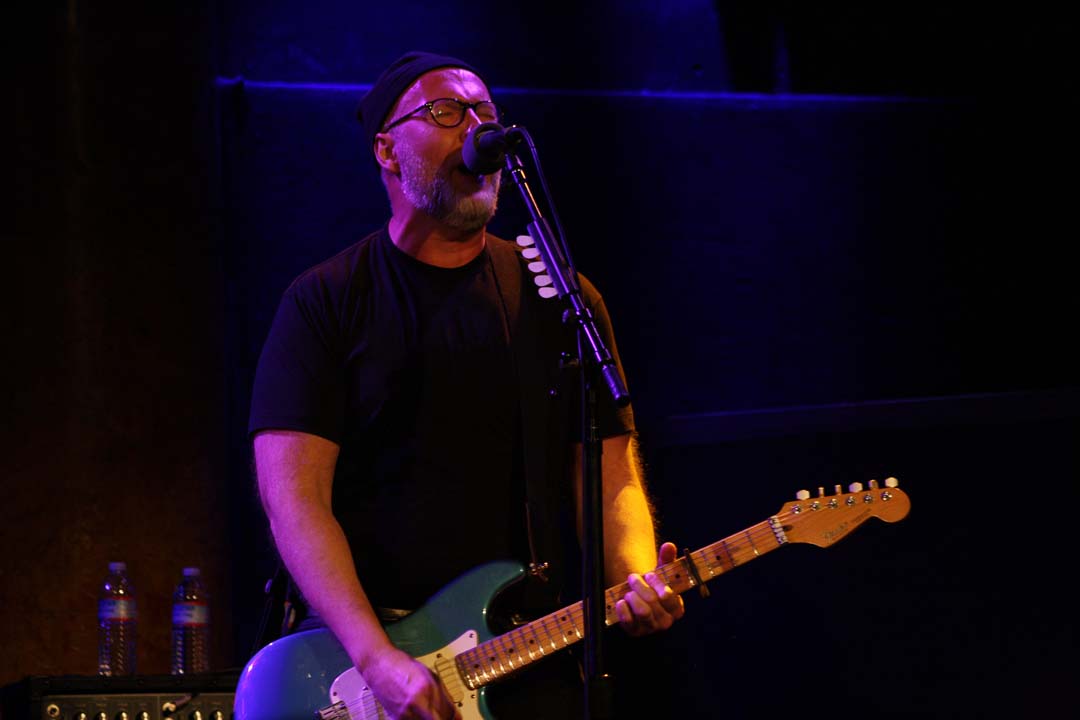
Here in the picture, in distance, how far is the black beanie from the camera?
127 inches

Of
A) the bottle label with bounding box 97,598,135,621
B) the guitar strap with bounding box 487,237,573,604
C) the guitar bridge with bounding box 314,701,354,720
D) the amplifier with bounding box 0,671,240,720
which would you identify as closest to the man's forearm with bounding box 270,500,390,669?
the guitar bridge with bounding box 314,701,354,720

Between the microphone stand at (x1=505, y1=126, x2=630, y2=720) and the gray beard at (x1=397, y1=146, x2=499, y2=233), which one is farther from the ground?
the gray beard at (x1=397, y1=146, x2=499, y2=233)

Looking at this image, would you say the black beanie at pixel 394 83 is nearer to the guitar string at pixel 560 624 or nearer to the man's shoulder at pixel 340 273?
the man's shoulder at pixel 340 273

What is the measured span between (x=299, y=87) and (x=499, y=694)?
249 centimetres

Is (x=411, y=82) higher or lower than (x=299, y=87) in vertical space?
lower

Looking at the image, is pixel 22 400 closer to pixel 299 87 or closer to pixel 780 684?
pixel 299 87

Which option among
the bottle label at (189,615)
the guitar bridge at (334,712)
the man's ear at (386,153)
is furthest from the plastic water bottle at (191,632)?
the man's ear at (386,153)

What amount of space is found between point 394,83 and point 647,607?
5.10 ft

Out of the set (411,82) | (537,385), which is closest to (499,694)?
(537,385)

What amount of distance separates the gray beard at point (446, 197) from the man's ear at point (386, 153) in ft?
0.38

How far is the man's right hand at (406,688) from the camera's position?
101 inches

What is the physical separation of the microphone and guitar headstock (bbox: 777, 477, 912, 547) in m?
1.06

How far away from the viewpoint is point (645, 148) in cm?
437

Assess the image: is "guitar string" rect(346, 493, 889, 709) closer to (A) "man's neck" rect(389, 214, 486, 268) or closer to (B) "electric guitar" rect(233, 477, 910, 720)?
(B) "electric guitar" rect(233, 477, 910, 720)
